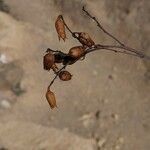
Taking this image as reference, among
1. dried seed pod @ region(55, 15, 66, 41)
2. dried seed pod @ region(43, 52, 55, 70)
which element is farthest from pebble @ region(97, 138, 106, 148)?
dried seed pod @ region(43, 52, 55, 70)

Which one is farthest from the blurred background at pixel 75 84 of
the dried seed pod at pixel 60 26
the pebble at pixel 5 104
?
the dried seed pod at pixel 60 26

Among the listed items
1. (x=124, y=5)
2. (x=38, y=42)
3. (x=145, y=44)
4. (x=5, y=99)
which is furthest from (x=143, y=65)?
(x=5, y=99)

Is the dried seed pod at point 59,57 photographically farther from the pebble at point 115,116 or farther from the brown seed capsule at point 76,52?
the pebble at point 115,116

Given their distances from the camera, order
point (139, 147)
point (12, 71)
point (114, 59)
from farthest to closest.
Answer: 1. point (114, 59)
2. point (12, 71)
3. point (139, 147)

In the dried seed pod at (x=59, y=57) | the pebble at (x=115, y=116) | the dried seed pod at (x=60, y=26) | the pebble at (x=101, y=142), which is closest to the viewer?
the dried seed pod at (x=59, y=57)

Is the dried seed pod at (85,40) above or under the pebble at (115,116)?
under

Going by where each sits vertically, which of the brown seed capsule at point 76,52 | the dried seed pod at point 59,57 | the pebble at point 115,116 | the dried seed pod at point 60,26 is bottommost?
the brown seed capsule at point 76,52

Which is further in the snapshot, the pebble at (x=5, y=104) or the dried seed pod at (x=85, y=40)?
the pebble at (x=5, y=104)

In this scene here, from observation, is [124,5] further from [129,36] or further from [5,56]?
[5,56]

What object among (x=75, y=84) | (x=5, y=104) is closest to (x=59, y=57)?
(x=5, y=104)
